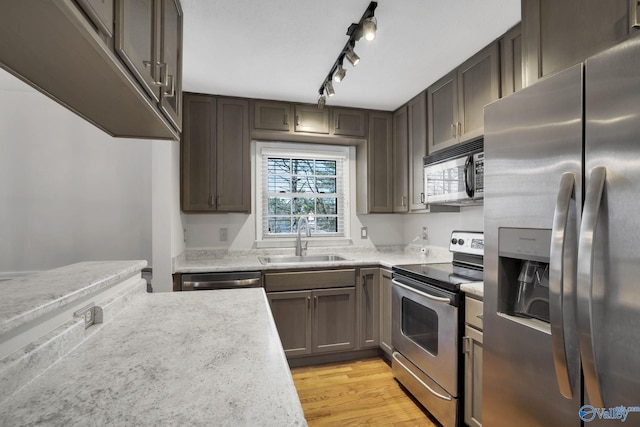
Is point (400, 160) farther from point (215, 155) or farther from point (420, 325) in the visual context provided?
point (215, 155)

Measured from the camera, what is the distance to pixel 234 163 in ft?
9.65

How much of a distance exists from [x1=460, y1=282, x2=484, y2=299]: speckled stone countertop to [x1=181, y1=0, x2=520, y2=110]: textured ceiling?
59.2 inches

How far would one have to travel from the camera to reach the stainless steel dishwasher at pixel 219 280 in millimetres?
2494

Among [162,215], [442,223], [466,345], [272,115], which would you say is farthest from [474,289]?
[272,115]

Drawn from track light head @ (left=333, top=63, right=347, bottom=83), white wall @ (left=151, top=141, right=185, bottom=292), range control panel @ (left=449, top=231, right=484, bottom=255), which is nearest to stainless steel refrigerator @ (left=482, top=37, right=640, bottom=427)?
range control panel @ (left=449, top=231, right=484, bottom=255)

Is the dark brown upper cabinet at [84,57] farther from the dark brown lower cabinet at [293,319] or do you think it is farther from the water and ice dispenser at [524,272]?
the dark brown lower cabinet at [293,319]

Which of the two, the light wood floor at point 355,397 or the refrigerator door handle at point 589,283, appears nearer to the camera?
the refrigerator door handle at point 589,283

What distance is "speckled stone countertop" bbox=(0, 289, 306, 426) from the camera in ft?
1.94

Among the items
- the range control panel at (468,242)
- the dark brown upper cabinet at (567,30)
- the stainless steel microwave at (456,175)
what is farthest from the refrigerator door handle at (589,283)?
the range control panel at (468,242)

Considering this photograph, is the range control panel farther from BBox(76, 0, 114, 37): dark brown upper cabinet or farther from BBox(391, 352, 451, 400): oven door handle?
BBox(76, 0, 114, 37): dark brown upper cabinet

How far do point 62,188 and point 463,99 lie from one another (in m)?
3.23

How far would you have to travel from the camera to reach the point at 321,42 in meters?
2.02

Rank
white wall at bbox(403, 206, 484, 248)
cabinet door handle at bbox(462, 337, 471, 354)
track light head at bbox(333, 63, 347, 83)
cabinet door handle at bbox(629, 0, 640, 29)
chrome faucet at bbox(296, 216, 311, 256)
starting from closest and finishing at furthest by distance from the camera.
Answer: cabinet door handle at bbox(629, 0, 640, 29)
cabinet door handle at bbox(462, 337, 471, 354)
track light head at bbox(333, 63, 347, 83)
white wall at bbox(403, 206, 484, 248)
chrome faucet at bbox(296, 216, 311, 256)

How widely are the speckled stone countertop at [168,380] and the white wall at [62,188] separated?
5.99 ft
